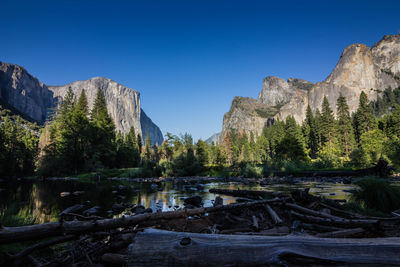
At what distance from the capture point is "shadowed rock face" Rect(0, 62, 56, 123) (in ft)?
473

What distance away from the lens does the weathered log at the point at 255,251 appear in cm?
158

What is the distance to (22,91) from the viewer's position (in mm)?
155875

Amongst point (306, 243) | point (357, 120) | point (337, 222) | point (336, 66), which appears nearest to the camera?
point (306, 243)

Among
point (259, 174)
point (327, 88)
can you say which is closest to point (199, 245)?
point (259, 174)

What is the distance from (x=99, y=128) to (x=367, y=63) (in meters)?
158

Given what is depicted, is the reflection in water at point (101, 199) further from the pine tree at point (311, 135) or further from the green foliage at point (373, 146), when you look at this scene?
the pine tree at point (311, 135)

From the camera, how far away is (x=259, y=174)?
28.5 metres

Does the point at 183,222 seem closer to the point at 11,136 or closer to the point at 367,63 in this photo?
the point at 11,136

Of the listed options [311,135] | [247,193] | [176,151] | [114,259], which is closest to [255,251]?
[114,259]

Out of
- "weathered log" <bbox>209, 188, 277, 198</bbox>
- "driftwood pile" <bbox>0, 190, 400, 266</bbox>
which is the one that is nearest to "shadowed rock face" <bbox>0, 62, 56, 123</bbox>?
"weathered log" <bbox>209, 188, 277, 198</bbox>

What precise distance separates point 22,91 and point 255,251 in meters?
209

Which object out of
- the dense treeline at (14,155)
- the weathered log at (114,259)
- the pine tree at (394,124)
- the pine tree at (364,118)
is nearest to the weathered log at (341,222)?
the weathered log at (114,259)

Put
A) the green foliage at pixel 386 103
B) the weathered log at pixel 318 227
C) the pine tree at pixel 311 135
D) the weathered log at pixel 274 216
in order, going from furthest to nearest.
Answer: the green foliage at pixel 386 103 → the pine tree at pixel 311 135 → the weathered log at pixel 274 216 → the weathered log at pixel 318 227

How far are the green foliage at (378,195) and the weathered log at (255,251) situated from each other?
5.05 meters
